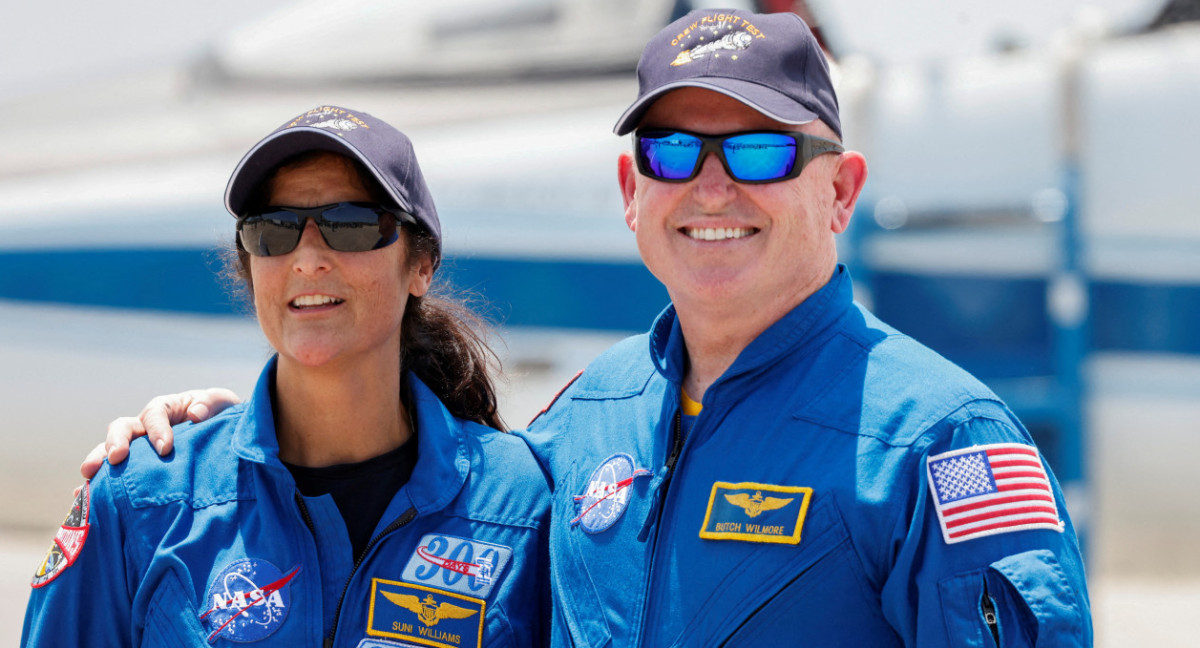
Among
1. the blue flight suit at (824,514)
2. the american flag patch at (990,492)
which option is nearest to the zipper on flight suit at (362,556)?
the blue flight suit at (824,514)

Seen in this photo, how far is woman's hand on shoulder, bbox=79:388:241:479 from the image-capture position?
1.93m

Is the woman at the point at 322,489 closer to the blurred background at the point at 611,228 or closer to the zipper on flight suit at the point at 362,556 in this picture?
the zipper on flight suit at the point at 362,556

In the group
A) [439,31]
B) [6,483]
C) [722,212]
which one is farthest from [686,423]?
[6,483]

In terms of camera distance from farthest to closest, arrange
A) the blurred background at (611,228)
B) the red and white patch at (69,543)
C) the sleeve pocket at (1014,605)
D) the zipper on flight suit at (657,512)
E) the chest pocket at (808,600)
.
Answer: the blurred background at (611,228) < the red and white patch at (69,543) < the zipper on flight suit at (657,512) < the chest pocket at (808,600) < the sleeve pocket at (1014,605)

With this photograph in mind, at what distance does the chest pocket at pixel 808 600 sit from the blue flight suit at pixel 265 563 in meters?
0.48

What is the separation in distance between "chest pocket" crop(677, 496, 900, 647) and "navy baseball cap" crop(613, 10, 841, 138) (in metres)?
0.64

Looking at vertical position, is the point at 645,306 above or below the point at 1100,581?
above

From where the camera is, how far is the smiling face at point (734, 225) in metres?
1.78

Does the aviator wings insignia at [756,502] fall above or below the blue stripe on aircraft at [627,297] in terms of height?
below

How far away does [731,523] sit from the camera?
1.67m

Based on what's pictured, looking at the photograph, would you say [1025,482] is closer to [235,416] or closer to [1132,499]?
[235,416]

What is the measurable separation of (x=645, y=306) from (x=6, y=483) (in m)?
3.16

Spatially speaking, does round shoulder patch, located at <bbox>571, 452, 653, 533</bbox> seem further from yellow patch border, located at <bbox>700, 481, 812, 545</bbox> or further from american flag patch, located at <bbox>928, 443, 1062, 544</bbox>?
american flag patch, located at <bbox>928, 443, 1062, 544</bbox>

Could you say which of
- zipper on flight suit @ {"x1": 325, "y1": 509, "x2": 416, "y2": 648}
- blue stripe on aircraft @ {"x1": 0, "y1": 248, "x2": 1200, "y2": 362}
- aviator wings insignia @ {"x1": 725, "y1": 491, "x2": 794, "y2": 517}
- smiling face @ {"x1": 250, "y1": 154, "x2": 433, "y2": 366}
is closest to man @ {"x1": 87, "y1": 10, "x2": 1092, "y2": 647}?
aviator wings insignia @ {"x1": 725, "y1": 491, "x2": 794, "y2": 517}
